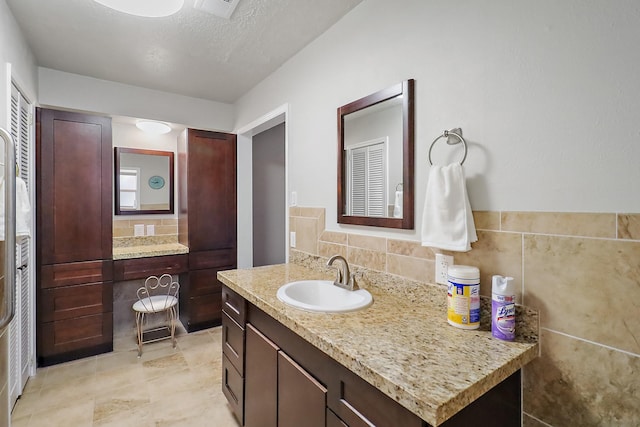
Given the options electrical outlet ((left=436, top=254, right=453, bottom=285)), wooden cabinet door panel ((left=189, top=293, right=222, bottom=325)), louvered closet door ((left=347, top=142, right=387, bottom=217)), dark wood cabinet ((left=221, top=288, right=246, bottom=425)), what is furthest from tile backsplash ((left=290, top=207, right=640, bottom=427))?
wooden cabinet door panel ((left=189, top=293, right=222, bottom=325))

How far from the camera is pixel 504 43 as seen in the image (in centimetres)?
110

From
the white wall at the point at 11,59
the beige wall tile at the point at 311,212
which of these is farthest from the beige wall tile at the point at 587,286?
the white wall at the point at 11,59

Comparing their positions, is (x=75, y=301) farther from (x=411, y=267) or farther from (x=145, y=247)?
(x=411, y=267)

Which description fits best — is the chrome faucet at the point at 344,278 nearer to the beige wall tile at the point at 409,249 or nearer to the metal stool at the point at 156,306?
the beige wall tile at the point at 409,249

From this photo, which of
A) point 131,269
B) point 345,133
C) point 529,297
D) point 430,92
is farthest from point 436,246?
point 131,269

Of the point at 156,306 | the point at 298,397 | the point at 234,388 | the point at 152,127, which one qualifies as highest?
the point at 152,127

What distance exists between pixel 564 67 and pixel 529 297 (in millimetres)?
741

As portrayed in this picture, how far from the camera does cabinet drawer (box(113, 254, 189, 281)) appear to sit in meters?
2.72

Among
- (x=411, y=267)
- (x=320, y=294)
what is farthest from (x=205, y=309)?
(x=411, y=267)

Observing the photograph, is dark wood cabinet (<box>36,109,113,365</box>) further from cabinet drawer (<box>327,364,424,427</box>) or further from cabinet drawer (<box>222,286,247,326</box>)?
cabinet drawer (<box>327,364,424,427</box>)

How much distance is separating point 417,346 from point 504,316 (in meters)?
0.30

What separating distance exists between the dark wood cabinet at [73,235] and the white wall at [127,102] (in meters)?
0.33

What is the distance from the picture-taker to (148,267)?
285 centimetres

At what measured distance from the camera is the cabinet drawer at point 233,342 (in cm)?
167
